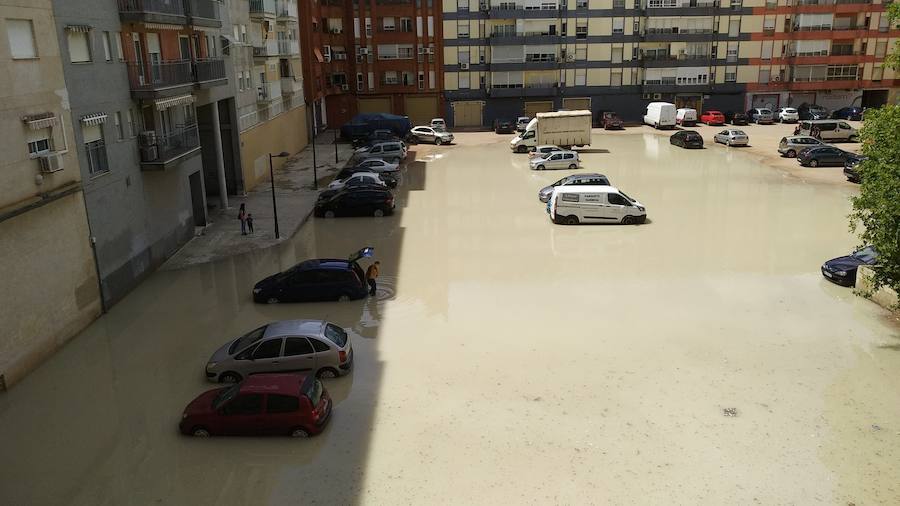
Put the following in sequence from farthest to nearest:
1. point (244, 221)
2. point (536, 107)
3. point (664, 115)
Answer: point (536, 107)
point (664, 115)
point (244, 221)

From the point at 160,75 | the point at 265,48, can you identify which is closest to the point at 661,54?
the point at 265,48

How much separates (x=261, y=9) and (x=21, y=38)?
25.8 meters

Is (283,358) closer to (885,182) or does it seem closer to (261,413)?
(261,413)

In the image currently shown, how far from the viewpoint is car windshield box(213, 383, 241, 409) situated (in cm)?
1330

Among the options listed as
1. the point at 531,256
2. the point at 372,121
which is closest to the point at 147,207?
the point at 531,256

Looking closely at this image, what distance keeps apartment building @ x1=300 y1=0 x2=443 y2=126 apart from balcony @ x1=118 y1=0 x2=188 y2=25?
3561cm

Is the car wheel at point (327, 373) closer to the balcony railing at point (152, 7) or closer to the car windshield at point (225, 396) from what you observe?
the car windshield at point (225, 396)

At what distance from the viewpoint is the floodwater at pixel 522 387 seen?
39.2 feet

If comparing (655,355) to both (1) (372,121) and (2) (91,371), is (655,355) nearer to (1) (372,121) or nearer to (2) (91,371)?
(2) (91,371)

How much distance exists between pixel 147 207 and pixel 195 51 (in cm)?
946

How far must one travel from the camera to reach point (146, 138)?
23.4 m

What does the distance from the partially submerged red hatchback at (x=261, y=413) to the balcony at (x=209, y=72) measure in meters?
18.1

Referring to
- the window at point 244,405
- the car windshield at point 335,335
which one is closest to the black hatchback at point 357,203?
the car windshield at point 335,335

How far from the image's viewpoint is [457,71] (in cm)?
6638
